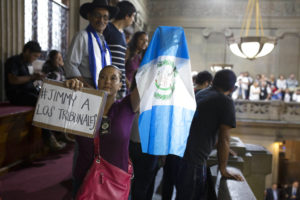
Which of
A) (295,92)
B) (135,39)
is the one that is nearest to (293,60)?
(295,92)

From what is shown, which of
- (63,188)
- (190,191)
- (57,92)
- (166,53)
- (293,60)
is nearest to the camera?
(57,92)

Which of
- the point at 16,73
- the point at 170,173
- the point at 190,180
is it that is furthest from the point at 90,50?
the point at 16,73

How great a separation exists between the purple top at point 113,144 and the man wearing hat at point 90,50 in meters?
0.56

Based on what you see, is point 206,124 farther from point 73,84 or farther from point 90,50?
point 73,84

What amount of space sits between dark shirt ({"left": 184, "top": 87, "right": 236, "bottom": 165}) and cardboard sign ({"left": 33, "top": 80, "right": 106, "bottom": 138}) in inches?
44.8

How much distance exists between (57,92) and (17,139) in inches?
78.9

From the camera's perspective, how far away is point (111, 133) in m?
1.62

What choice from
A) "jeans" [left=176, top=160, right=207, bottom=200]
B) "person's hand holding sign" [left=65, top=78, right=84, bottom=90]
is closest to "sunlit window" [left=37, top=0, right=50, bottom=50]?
"jeans" [left=176, top=160, right=207, bottom=200]

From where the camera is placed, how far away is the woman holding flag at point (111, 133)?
5.32 feet

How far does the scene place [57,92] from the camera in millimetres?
1598

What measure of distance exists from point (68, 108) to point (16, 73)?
226 centimetres

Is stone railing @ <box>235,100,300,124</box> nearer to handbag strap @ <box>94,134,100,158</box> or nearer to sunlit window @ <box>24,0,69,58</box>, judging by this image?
sunlit window @ <box>24,0,69,58</box>

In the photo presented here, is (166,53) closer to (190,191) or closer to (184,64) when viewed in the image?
(184,64)

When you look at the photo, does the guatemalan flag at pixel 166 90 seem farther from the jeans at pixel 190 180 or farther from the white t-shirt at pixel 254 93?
the white t-shirt at pixel 254 93
